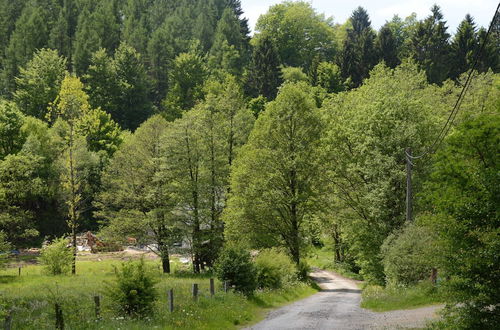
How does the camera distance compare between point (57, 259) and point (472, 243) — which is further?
point (57, 259)

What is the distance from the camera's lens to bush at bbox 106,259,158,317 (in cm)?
1625

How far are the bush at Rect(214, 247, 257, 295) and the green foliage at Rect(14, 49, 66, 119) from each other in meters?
66.5

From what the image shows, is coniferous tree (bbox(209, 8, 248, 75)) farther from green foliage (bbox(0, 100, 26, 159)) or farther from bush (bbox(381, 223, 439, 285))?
bush (bbox(381, 223, 439, 285))

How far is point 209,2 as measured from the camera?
146 meters

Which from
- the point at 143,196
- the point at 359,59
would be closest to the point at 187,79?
the point at 359,59

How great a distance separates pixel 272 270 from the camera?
27969 mm

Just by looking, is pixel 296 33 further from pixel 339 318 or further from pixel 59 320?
pixel 59 320

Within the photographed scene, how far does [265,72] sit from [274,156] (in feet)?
203

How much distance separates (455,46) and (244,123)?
55.4 metres

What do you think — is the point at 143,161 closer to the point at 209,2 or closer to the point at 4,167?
the point at 4,167

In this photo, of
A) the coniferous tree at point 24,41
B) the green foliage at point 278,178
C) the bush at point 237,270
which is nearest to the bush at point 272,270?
the bush at point 237,270

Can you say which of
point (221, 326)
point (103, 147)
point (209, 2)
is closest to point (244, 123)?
point (221, 326)

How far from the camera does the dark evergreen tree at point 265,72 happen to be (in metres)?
93.9

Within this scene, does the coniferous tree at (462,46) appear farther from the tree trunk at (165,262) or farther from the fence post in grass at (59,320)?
the fence post in grass at (59,320)
